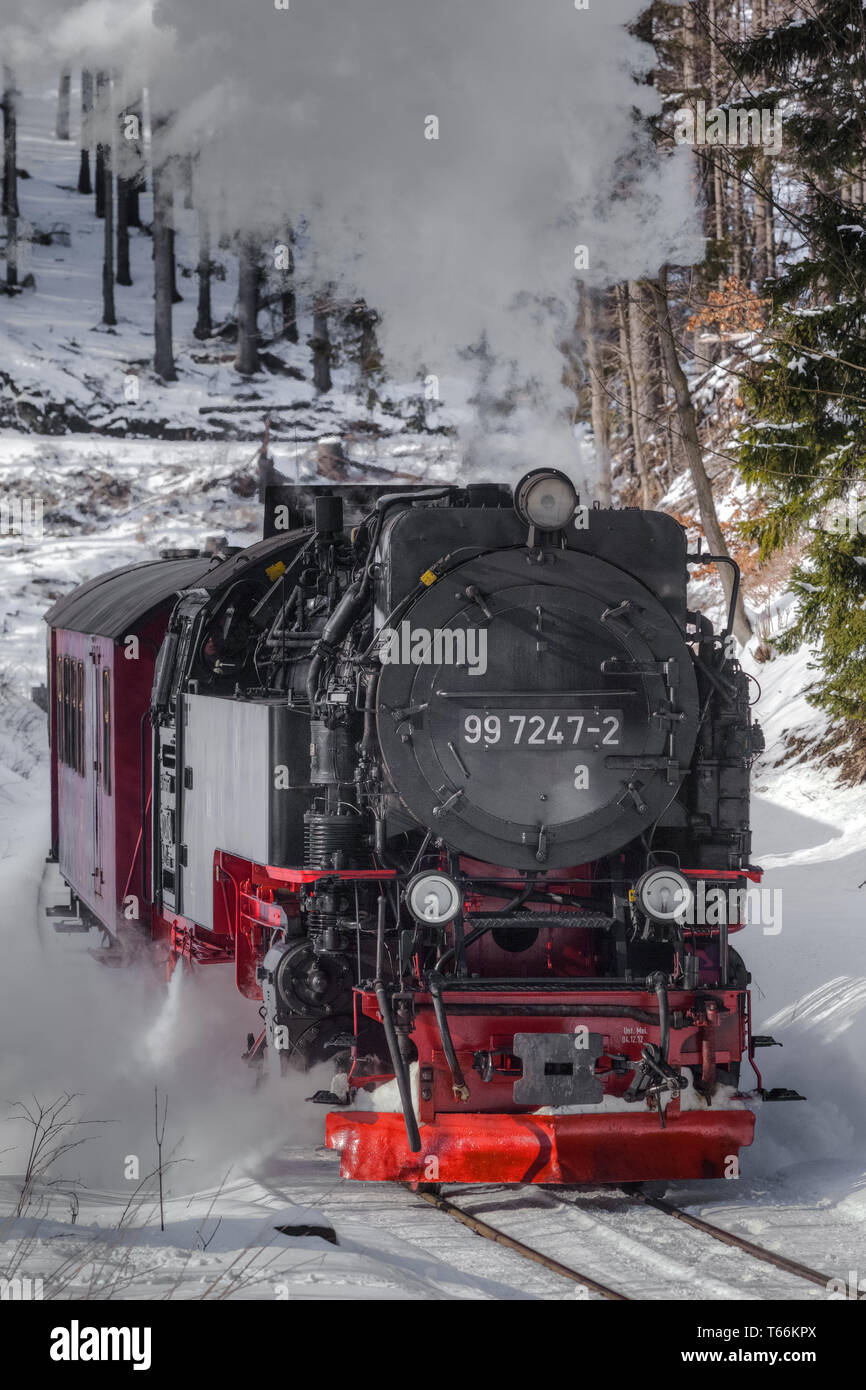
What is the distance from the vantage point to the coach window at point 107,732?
9.62 meters

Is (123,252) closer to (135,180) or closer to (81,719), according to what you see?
(135,180)

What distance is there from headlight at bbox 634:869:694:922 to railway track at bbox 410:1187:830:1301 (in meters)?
1.25

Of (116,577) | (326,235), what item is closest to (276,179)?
(326,235)

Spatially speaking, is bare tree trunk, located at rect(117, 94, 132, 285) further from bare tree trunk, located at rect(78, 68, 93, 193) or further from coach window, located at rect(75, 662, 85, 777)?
coach window, located at rect(75, 662, 85, 777)

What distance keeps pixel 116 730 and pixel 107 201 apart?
2904cm

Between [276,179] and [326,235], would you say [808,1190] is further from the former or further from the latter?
[276,179]

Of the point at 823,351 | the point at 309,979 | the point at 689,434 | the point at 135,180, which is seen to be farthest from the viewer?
the point at 135,180

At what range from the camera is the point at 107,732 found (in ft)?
31.9

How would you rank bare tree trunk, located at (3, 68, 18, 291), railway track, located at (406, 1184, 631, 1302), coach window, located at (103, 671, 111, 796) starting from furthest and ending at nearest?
bare tree trunk, located at (3, 68, 18, 291) < coach window, located at (103, 671, 111, 796) < railway track, located at (406, 1184, 631, 1302)

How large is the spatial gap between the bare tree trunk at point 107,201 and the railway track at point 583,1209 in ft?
99.7

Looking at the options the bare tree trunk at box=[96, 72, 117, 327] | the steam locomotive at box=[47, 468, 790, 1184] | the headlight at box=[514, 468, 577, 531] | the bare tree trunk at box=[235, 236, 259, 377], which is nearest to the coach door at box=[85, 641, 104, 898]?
the steam locomotive at box=[47, 468, 790, 1184]

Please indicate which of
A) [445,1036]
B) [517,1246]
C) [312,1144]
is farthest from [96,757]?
[517,1246]

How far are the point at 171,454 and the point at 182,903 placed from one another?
24.1m

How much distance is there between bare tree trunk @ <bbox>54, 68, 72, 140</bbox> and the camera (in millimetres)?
46344
